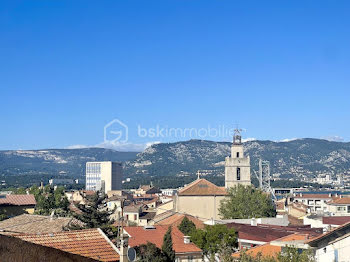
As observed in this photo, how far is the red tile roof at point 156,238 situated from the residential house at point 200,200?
30.7 meters

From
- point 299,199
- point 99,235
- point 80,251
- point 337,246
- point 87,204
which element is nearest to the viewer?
point 80,251

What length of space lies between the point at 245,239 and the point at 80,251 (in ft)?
72.6

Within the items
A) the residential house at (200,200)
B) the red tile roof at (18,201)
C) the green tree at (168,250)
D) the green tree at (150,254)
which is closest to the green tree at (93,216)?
the green tree at (168,250)

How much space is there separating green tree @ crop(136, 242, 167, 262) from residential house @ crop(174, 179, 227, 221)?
3876 cm

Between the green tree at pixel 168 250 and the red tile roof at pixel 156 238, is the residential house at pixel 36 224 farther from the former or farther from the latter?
the green tree at pixel 168 250

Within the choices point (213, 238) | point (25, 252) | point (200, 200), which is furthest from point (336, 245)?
point (200, 200)

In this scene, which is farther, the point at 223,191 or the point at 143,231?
the point at 223,191

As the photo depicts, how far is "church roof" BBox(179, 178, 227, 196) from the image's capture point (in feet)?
210

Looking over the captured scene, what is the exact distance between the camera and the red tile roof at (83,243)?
1304 cm

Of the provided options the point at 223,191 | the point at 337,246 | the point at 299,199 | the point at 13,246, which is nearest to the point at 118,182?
the point at 299,199

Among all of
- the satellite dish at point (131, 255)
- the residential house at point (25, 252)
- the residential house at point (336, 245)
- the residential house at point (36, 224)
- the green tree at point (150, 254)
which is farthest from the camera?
the residential house at point (36, 224)

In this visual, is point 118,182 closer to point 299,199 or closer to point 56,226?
point 299,199

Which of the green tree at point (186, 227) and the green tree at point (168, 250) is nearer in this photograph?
the green tree at point (168, 250)

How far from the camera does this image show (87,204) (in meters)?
32.3
